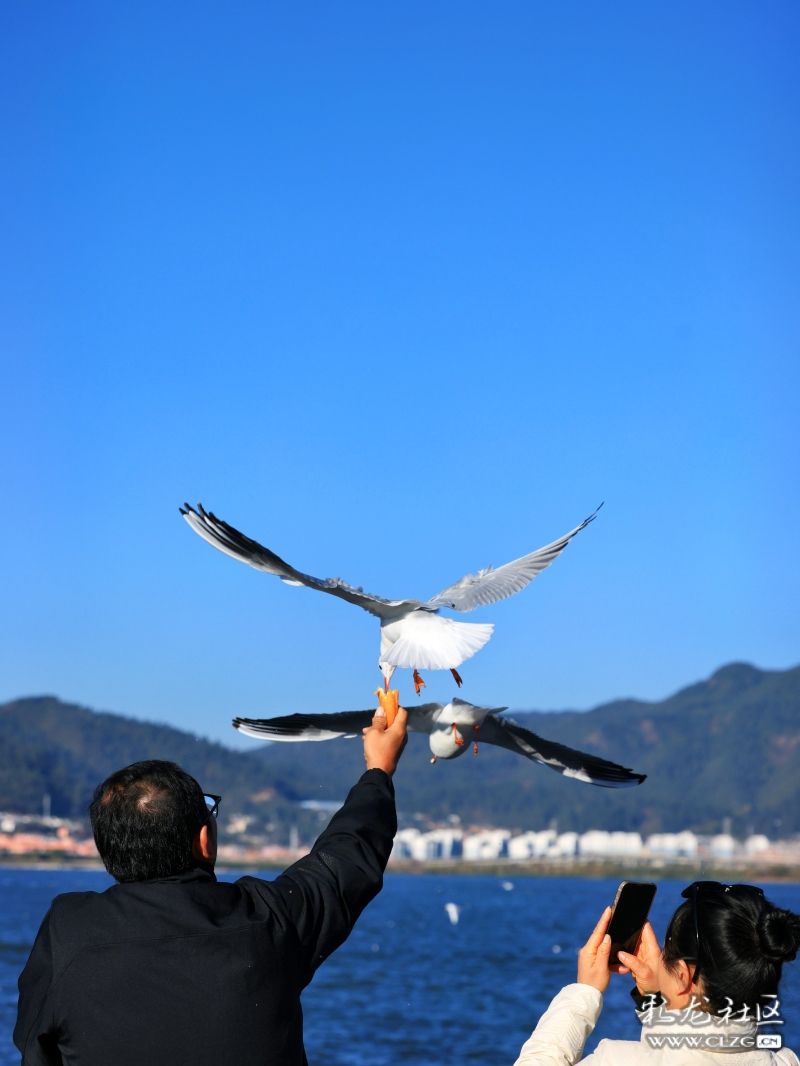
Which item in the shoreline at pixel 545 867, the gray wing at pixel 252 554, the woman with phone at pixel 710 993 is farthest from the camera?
the shoreline at pixel 545 867

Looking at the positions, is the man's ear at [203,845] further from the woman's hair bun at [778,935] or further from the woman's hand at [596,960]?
the woman's hair bun at [778,935]

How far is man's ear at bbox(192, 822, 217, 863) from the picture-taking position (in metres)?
3.16

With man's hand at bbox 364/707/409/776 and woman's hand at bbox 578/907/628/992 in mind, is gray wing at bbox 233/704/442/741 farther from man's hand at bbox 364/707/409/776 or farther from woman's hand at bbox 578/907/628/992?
woman's hand at bbox 578/907/628/992

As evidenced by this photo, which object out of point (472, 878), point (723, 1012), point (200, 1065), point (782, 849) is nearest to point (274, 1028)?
point (200, 1065)

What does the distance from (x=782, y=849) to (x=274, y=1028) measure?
185704 mm

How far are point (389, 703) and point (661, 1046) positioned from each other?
1014 mm

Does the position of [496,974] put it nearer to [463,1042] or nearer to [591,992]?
[463,1042]

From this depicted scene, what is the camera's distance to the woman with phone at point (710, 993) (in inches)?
122


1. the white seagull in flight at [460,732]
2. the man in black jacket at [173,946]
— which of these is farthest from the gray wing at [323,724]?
the man in black jacket at [173,946]

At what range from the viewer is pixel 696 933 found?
3.13 meters

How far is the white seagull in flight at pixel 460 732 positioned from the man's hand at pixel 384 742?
0.58 feet

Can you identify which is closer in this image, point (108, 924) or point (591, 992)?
point (108, 924)

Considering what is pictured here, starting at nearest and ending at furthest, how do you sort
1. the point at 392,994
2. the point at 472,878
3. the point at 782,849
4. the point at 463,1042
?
the point at 463,1042 < the point at 392,994 < the point at 782,849 < the point at 472,878

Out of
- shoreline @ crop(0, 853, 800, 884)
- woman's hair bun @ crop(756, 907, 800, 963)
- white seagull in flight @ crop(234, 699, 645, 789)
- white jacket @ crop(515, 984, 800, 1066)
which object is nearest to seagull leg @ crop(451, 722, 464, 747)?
white seagull in flight @ crop(234, 699, 645, 789)
